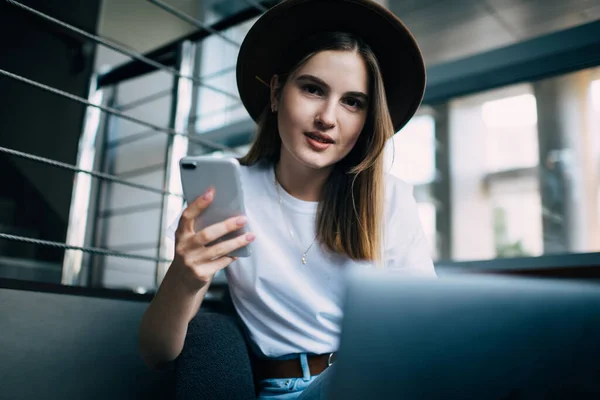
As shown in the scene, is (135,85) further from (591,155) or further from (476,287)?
(591,155)

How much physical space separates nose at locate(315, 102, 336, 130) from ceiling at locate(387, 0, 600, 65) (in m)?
1.00

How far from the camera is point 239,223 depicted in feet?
2.56

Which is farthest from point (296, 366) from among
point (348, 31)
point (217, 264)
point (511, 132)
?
point (511, 132)

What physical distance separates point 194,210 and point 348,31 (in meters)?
0.60

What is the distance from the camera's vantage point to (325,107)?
0.99 metres

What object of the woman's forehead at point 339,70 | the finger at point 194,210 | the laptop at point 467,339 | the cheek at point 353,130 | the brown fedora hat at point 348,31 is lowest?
the laptop at point 467,339

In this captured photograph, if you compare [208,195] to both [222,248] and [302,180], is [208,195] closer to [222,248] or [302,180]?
[222,248]

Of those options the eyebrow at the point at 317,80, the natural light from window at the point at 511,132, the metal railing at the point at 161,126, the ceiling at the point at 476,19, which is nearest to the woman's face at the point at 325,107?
the eyebrow at the point at 317,80

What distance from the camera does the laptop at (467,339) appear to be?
398 millimetres

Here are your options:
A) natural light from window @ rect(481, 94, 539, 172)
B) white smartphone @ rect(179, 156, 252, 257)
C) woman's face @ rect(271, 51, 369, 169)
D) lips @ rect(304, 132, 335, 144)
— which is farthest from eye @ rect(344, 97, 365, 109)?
natural light from window @ rect(481, 94, 539, 172)

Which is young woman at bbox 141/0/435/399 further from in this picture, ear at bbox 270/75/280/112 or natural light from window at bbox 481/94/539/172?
natural light from window at bbox 481/94/539/172

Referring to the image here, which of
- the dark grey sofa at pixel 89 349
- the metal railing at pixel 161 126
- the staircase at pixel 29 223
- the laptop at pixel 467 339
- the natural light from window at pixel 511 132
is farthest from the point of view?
the natural light from window at pixel 511 132

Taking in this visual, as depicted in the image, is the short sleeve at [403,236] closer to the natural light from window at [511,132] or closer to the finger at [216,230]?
the finger at [216,230]

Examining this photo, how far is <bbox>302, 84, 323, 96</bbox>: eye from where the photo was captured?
40.3 inches
